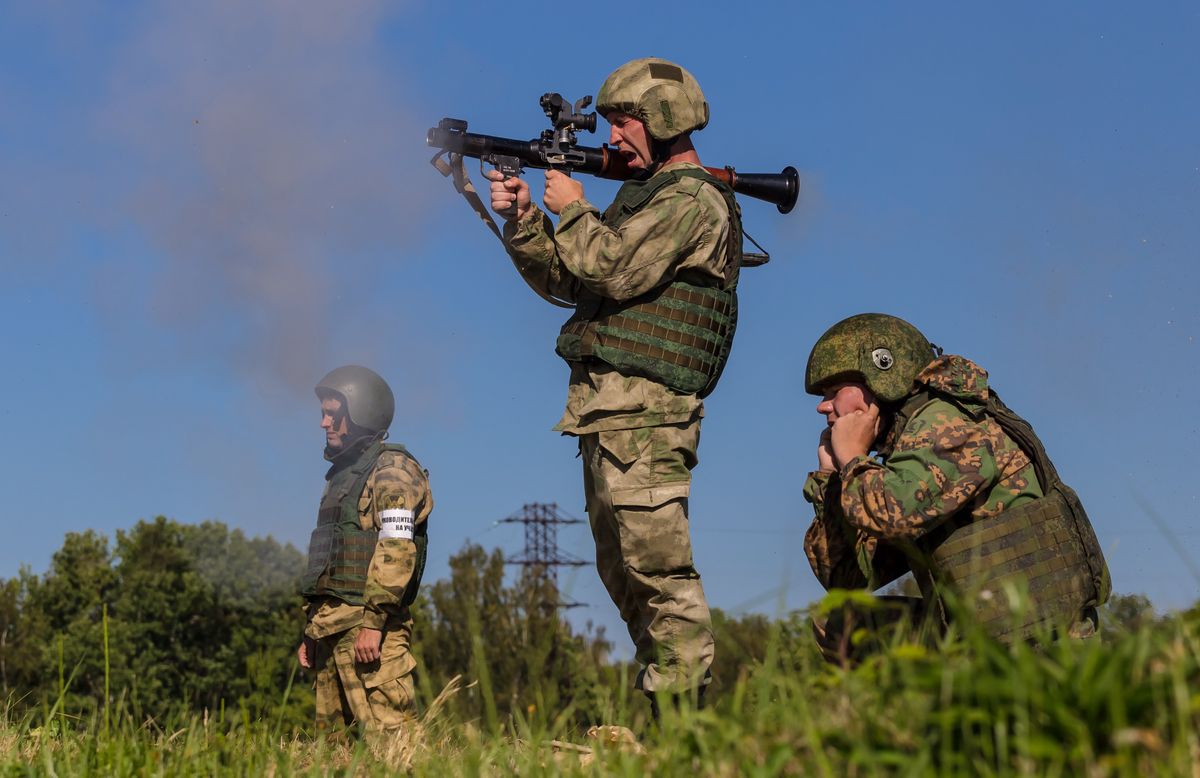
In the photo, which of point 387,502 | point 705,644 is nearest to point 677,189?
point 705,644

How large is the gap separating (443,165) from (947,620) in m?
3.96

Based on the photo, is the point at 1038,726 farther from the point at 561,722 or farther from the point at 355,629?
the point at 355,629

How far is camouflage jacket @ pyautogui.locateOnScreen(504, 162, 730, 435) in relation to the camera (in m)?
6.23

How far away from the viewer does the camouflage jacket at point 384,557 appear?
8.38 m

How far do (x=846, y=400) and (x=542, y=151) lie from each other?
254 centimetres

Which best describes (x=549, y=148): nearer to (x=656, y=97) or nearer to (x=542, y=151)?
(x=542, y=151)

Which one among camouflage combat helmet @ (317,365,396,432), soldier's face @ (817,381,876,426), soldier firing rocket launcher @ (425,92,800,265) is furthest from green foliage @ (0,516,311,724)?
soldier's face @ (817,381,876,426)

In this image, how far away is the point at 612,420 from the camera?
6297mm

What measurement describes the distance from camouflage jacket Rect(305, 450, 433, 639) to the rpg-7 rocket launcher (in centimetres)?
243

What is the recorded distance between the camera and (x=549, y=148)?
7.23m

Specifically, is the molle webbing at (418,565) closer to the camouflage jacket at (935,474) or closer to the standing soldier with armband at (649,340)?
the standing soldier with armband at (649,340)

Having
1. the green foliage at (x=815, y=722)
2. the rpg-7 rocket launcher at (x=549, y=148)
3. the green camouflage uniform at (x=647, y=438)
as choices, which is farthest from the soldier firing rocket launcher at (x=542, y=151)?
the green foliage at (x=815, y=722)

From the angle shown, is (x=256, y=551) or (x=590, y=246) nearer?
(x=590, y=246)

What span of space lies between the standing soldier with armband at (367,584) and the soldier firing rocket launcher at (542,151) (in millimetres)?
2420
